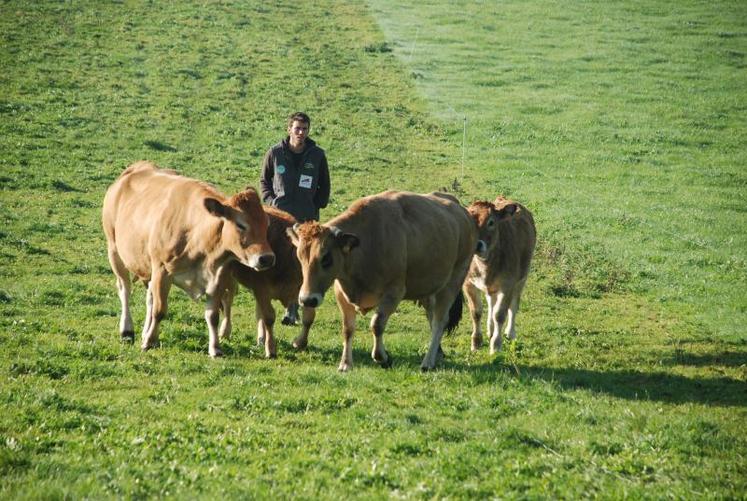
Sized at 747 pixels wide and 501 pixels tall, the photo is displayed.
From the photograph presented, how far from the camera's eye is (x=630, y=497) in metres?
7.68

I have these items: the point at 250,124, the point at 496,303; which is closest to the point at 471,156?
the point at 250,124

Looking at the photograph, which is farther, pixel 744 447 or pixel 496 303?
pixel 496 303

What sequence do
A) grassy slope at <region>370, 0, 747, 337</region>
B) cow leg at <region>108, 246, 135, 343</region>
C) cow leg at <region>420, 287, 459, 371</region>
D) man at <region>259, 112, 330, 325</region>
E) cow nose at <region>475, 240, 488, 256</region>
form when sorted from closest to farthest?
cow leg at <region>420, 287, 459, 371</region> < cow leg at <region>108, 246, 135, 343</region> < man at <region>259, 112, 330, 325</region> < cow nose at <region>475, 240, 488, 256</region> < grassy slope at <region>370, 0, 747, 337</region>

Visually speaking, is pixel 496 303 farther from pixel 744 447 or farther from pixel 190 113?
pixel 190 113

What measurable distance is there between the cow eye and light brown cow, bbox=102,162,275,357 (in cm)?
Result: 78

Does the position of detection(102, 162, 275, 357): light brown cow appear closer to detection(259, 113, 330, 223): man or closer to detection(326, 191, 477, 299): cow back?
detection(326, 191, 477, 299): cow back

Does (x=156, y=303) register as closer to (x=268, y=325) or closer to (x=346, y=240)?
(x=268, y=325)

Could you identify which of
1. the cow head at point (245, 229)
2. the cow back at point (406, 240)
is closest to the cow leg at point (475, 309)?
the cow back at point (406, 240)

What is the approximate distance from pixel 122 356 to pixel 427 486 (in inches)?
230

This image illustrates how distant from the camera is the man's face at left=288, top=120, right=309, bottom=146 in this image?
15027 mm

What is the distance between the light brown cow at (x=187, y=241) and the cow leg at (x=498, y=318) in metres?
4.15

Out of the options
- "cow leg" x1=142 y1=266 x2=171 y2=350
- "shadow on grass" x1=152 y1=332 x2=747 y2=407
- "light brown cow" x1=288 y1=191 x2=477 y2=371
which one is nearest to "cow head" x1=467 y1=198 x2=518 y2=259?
"light brown cow" x1=288 y1=191 x2=477 y2=371

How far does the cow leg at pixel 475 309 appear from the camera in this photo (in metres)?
15.0

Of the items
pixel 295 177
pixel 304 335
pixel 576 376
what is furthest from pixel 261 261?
pixel 576 376
